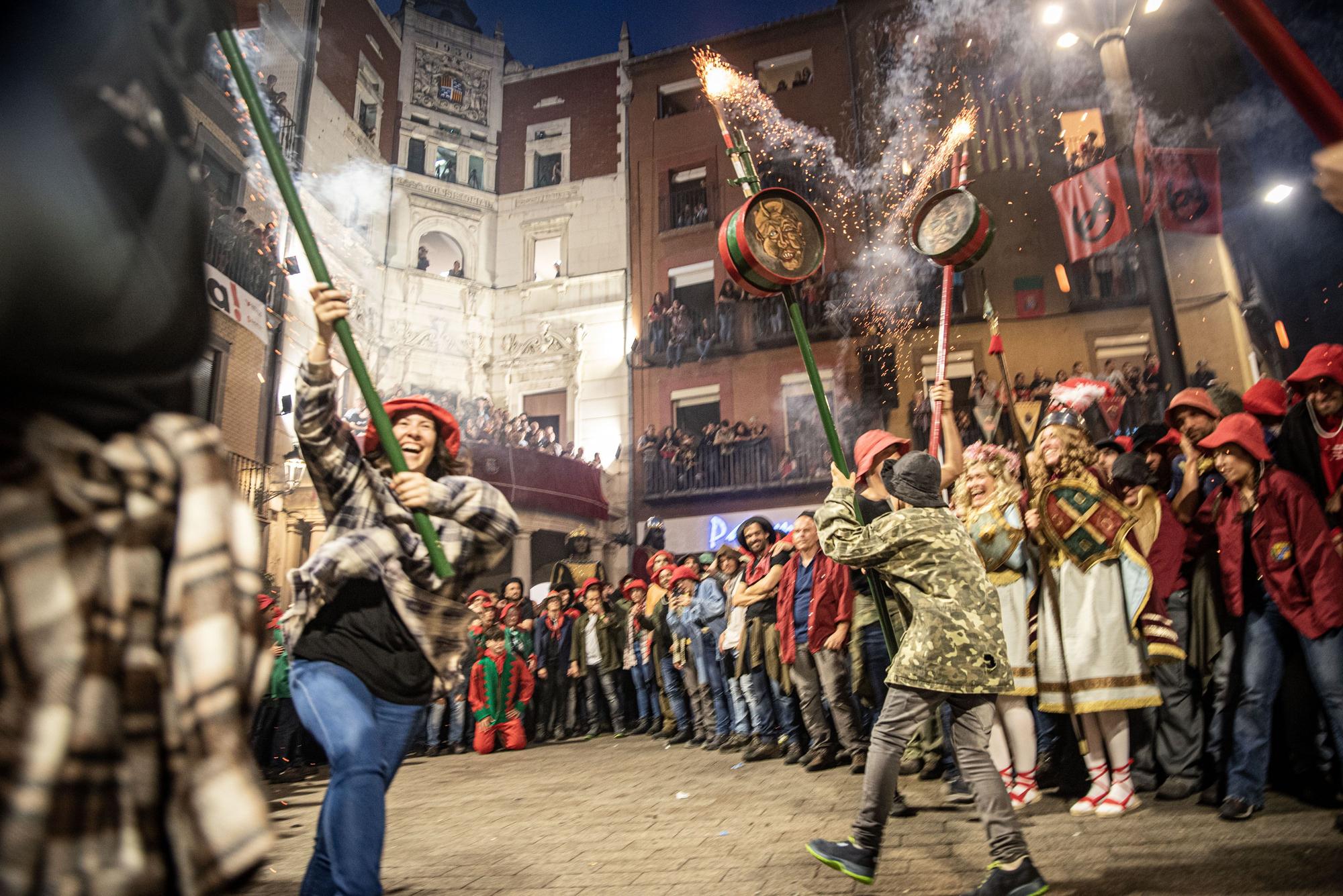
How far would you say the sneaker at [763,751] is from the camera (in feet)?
23.7

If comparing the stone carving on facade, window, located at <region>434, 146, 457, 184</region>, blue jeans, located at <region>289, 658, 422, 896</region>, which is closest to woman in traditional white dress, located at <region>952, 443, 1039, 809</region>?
blue jeans, located at <region>289, 658, 422, 896</region>

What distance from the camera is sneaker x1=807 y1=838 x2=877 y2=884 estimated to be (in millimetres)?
3107

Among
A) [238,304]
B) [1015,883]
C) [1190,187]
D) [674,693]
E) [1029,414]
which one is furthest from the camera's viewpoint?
[1029,414]

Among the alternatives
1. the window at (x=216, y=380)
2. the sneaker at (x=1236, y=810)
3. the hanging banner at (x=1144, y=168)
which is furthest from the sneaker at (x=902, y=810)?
the hanging banner at (x=1144, y=168)

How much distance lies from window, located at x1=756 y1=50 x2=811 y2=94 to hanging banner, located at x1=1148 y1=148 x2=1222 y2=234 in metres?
8.93

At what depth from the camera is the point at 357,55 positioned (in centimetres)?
1838

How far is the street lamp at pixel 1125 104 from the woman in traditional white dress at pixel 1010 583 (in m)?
12.0

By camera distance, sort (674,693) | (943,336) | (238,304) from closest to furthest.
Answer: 1. (943,336)
2. (674,693)
3. (238,304)

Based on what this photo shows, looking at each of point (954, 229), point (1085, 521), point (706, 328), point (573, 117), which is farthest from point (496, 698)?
point (573, 117)

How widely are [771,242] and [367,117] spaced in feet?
59.3

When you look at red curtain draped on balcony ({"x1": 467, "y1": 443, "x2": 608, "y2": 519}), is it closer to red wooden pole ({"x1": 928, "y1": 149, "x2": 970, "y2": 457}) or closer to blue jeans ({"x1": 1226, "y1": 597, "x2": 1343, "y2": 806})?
red wooden pole ({"x1": 928, "y1": 149, "x2": 970, "y2": 457})

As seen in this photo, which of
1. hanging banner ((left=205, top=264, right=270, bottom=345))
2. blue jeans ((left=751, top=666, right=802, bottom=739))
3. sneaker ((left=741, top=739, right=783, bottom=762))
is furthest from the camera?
hanging banner ((left=205, top=264, right=270, bottom=345))

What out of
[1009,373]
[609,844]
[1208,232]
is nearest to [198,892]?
[609,844]

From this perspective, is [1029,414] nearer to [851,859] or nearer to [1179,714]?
[1179,714]
